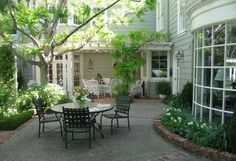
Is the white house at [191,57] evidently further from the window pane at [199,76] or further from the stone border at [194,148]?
the stone border at [194,148]

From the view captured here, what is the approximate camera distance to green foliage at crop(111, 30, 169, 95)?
14.5 meters

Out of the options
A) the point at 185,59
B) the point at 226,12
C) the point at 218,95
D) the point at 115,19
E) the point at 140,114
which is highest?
the point at 115,19

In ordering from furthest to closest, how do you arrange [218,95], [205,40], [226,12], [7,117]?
1. [7,117]
2. [205,40]
3. [218,95]
4. [226,12]

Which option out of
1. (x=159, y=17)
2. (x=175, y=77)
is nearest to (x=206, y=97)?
(x=175, y=77)

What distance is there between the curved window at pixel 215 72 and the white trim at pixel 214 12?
16 centimetres

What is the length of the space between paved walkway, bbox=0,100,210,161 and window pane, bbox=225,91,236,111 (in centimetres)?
137

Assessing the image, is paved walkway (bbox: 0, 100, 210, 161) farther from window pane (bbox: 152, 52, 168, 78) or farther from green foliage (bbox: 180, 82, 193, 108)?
window pane (bbox: 152, 52, 168, 78)

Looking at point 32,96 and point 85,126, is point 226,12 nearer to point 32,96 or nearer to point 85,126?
point 85,126

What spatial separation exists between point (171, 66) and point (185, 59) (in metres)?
3.61

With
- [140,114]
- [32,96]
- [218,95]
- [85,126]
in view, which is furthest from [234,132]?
[32,96]

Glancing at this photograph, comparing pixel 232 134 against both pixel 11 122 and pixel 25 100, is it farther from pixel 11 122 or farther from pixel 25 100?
pixel 25 100

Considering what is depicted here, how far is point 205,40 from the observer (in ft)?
23.5

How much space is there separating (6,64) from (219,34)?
10.4 meters

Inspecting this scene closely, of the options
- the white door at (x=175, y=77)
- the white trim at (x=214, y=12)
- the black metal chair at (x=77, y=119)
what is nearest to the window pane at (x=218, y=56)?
the white trim at (x=214, y=12)
